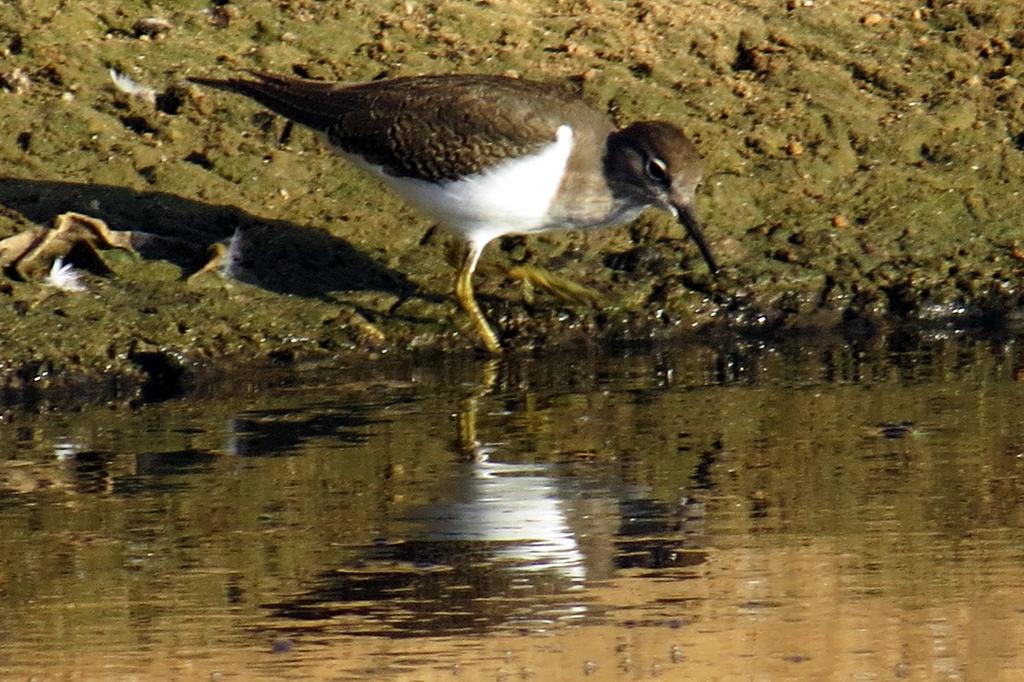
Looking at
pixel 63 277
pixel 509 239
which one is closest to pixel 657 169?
pixel 509 239

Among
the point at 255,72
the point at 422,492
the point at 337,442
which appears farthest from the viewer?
the point at 255,72

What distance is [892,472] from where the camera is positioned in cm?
571

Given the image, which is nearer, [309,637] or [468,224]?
[309,637]

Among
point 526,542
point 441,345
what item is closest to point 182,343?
point 441,345

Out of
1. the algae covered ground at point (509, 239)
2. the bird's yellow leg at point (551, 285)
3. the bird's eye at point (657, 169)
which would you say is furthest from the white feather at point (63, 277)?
the bird's eye at point (657, 169)

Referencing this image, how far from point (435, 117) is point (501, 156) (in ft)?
1.01

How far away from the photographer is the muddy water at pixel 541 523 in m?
4.30

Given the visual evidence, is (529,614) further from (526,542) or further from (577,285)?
(577,285)

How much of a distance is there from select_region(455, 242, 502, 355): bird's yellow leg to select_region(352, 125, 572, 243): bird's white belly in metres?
0.06

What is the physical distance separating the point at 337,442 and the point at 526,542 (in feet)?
4.44

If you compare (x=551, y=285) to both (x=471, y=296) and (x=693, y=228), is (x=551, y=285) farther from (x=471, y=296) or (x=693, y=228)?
(x=693, y=228)

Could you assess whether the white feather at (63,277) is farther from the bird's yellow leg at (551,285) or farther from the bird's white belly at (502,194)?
the bird's yellow leg at (551,285)

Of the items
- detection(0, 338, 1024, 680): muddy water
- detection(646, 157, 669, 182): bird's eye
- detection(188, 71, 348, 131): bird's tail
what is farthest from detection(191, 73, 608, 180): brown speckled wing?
detection(0, 338, 1024, 680): muddy water

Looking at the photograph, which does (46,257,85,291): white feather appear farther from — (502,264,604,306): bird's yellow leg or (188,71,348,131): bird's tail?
(502,264,604,306): bird's yellow leg
